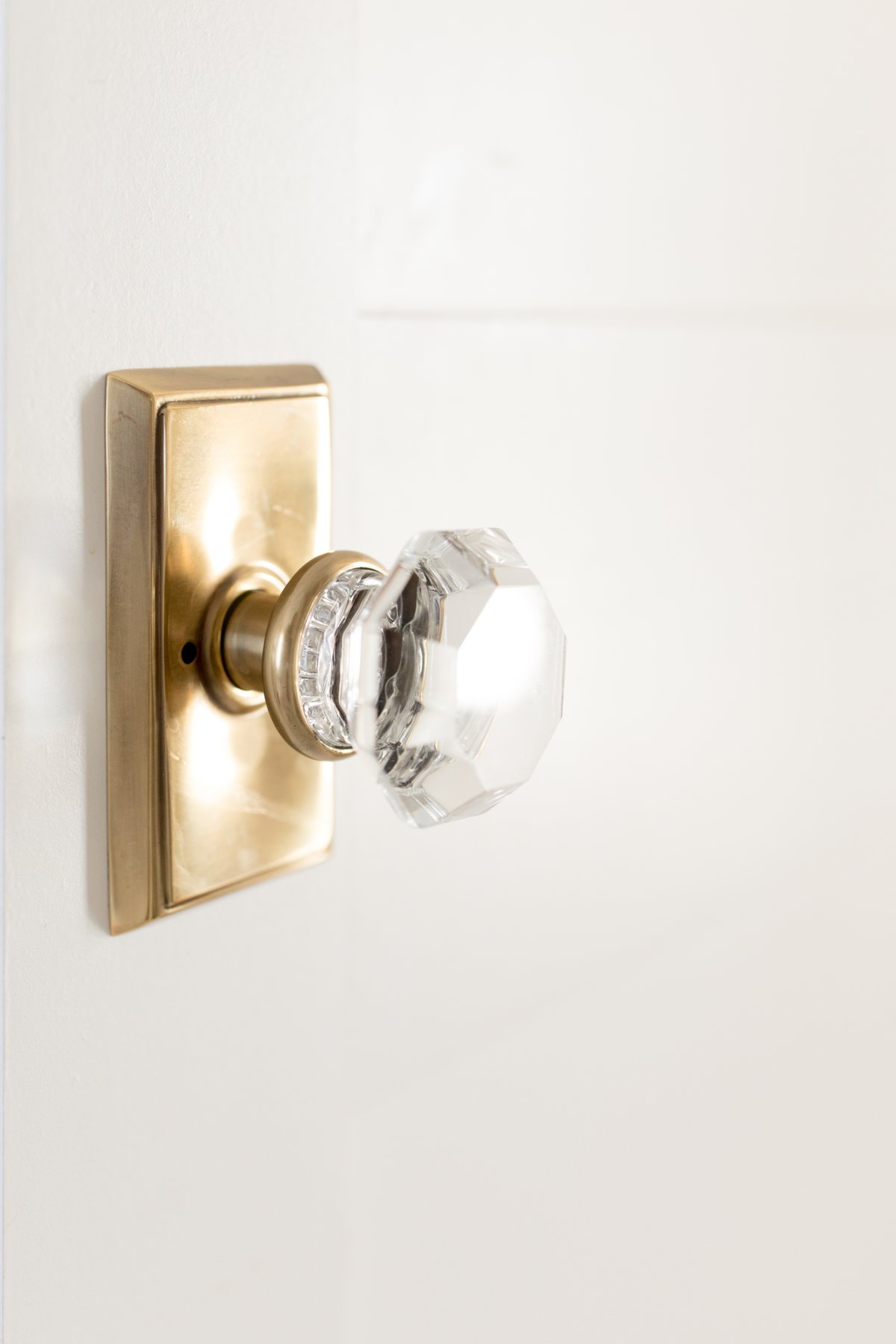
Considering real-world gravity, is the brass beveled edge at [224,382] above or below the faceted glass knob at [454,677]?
above

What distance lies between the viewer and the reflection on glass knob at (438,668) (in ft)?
0.54

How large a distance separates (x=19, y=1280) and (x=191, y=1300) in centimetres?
5

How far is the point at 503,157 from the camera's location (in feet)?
0.86

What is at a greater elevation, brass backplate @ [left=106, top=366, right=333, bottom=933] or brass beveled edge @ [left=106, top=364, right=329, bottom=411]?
brass beveled edge @ [left=106, top=364, right=329, bottom=411]

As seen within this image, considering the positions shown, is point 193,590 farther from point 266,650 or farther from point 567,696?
point 567,696

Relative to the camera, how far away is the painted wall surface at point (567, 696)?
0.19 m

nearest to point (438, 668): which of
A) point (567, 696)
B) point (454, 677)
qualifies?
point (454, 677)

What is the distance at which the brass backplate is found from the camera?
0.62 feet

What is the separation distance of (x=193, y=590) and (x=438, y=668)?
0.17 ft

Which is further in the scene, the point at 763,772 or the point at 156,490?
the point at 763,772

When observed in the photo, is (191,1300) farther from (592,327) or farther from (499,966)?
(592,327)

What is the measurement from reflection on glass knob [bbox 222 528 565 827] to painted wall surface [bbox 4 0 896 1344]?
0.04 m

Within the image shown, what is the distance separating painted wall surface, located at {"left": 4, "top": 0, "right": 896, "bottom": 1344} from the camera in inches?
7.3

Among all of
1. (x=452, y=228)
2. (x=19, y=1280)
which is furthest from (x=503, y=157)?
(x=19, y=1280)
